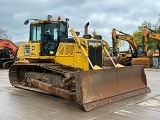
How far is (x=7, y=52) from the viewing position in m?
21.6

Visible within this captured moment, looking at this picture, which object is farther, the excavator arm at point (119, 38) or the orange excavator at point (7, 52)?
the excavator arm at point (119, 38)

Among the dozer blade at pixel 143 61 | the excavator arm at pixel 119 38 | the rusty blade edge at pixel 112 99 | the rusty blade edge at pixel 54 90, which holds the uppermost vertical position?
the excavator arm at pixel 119 38

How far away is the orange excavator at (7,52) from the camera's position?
69.6 ft

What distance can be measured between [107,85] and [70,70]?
1.44m

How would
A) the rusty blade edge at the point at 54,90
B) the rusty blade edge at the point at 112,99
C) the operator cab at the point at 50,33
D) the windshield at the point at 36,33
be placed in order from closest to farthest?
the rusty blade edge at the point at 112,99, the rusty blade edge at the point at 54,90, the operator cab at the point at 50,33, the windshield at the point at 36,33

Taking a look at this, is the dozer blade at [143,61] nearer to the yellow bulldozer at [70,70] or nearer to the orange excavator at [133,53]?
the orange excavator at [133,53]

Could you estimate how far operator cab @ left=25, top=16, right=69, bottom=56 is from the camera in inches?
362

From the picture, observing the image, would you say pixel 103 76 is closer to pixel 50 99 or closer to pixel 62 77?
pixel 62 77

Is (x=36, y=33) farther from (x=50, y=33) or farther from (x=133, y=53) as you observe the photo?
(x=133, y=53)

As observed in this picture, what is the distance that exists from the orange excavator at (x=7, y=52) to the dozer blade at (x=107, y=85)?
1460 cm

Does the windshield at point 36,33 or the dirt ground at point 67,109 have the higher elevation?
the windshield at point 36,33

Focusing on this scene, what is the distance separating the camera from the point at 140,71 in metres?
8.74

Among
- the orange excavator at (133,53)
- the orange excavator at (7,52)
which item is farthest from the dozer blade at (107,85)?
the orange excavator at (7,52)

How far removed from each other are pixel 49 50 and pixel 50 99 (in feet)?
6.71
